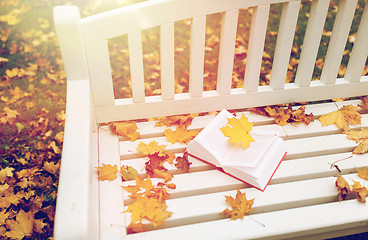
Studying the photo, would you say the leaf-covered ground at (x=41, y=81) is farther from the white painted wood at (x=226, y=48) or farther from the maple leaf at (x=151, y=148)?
the white painted wood at (x=226, y=48)

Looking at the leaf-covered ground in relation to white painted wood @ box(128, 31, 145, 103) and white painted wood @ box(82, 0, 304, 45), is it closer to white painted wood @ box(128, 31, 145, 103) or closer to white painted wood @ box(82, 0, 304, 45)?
white painted wood @ box(128, 31, 145, 103)

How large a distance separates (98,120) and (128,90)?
1.08 m

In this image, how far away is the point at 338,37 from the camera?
1763 mm

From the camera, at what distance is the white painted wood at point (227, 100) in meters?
1.80

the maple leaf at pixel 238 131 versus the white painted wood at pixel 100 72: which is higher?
the white painted wood at pixel 100 72

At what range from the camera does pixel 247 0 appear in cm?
158

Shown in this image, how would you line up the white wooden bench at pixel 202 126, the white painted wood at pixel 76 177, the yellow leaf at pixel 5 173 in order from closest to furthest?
the white painted wood at pixel 76 177, the white wooden bench at pixel 202 126, the yellow leaf at pixel 5 173

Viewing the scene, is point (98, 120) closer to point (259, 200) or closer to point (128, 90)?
point (259, 200)

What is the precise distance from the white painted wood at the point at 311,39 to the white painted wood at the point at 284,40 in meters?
0.08

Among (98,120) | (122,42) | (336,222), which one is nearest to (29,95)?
(122,42)

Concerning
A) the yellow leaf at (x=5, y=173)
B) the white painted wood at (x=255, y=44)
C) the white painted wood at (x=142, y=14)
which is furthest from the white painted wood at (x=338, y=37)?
the yellow leaf at (x=5, y=173)

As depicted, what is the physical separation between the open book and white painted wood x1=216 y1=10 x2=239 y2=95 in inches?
8.7

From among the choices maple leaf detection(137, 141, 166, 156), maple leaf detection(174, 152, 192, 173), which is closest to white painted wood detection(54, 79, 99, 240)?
maple leaf detection(137, 141, 166, 156)

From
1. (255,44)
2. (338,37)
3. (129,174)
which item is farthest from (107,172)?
(338,37)
